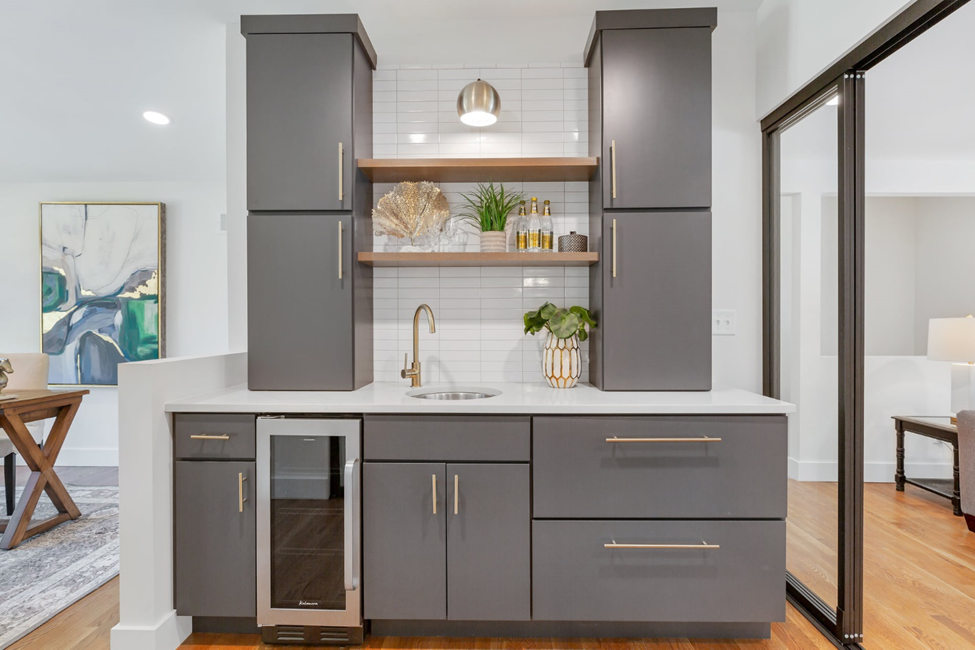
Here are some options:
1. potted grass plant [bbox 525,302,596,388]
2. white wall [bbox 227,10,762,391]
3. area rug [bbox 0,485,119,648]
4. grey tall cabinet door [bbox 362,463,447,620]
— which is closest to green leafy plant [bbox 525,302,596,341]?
potted grass plant [bbox 525,302,596,388]

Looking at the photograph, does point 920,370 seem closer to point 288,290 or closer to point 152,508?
point 288,290

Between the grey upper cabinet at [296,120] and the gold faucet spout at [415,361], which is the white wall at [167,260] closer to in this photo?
the grey upper cabinet at [296,120]

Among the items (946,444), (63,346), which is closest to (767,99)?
(946,444)

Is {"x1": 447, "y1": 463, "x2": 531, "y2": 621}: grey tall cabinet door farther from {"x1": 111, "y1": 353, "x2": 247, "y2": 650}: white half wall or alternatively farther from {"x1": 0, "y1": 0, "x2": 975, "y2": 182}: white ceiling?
{"x1": 0, "y1": 0, "x2": 975, "y2": 182}: white ceiling

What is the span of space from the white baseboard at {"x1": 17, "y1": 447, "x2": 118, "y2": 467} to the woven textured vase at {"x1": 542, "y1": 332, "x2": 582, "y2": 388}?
154 inches

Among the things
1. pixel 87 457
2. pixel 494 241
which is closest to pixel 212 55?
pixel 494 241

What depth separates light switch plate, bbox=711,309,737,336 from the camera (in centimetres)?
243

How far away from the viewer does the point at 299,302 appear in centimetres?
216

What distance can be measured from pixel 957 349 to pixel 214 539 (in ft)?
7.62

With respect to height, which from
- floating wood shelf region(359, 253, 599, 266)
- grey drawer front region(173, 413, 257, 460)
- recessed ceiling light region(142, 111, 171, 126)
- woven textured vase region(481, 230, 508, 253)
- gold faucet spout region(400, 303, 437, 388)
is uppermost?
recessed ceiling light region(142, 111, 171, 126)

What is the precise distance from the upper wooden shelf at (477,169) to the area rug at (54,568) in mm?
2136

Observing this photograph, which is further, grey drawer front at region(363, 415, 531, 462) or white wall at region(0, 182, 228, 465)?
white wall at region(0, 182, 228, 465)

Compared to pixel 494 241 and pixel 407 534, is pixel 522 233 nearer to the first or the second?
pixel 494 241

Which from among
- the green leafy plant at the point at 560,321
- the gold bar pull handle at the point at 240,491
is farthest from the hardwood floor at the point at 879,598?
the green leafy plant at the point at 560,321
